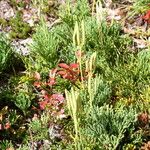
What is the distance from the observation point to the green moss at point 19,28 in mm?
5035

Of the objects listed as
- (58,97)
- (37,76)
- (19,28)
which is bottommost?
(58,97)

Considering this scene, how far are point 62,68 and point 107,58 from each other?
1.79 feet

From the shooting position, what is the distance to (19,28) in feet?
16.7

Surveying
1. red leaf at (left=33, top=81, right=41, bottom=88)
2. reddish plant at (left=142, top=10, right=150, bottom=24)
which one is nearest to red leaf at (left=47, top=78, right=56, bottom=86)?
red leaf at (left=33, top=81, right=41, bottom=88)

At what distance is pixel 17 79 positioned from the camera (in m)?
4.48

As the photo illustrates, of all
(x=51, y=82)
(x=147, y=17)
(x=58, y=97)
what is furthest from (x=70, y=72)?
(x=147, y=17)

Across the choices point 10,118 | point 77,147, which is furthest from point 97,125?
point 10,118

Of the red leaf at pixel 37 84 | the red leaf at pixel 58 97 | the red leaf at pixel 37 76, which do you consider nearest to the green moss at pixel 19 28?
the red leaf at pixel 37 76

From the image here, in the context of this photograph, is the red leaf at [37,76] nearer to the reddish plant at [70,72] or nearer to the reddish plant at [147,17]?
the reddish plant at [70,72]

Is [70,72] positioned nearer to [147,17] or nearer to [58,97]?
[58,97]

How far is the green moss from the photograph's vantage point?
5035 mm

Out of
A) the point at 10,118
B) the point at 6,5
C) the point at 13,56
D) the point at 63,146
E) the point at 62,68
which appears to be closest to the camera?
the point at 63,146

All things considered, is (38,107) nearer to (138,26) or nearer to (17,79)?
(17,79)

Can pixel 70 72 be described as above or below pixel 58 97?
above
